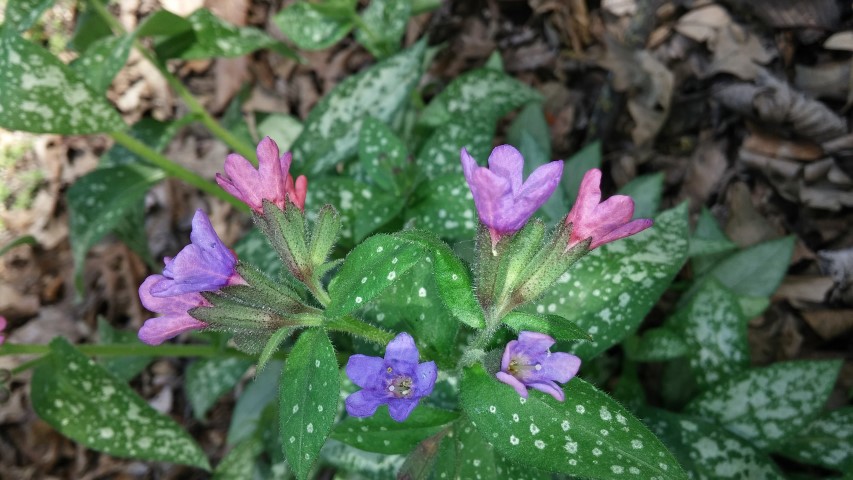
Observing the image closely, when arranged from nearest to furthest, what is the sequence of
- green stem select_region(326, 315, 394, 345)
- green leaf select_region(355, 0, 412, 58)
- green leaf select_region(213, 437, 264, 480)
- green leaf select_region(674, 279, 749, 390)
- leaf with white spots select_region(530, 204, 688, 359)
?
1. green stem select_region(326, 315, 394, 345)
2. leaf with white spots select_region(530, 204, 688, 359)
3. green leaf select_region(674, 279, 749, 390)
4. green leaf select_region(213, 437, 264, 480)
5. green leaf select_region(355, 0, 412, 58)

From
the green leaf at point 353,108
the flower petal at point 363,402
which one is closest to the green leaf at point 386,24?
the green leaf at point 353,108

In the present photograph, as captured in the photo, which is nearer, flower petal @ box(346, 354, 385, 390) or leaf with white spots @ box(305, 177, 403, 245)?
flower petal @ box(346, 354, 385, 390)

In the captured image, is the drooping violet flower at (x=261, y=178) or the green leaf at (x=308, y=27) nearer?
the drooping violet flower at (x=261, y=178)

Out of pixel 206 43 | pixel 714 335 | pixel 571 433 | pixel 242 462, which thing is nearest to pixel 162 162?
pixel 206 43

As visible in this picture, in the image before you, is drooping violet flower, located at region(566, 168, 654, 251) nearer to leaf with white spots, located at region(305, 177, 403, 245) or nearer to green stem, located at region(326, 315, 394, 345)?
green stem, located at region(326, 315, 394, 345)

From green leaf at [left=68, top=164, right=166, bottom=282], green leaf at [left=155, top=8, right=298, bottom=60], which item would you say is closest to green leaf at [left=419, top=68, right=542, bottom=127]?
green leaf at [left=155, top=8, right=298, bottom=60]

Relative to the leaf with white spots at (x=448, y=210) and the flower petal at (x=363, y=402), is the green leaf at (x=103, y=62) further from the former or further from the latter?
the flower petal at (x=363, y=402)
